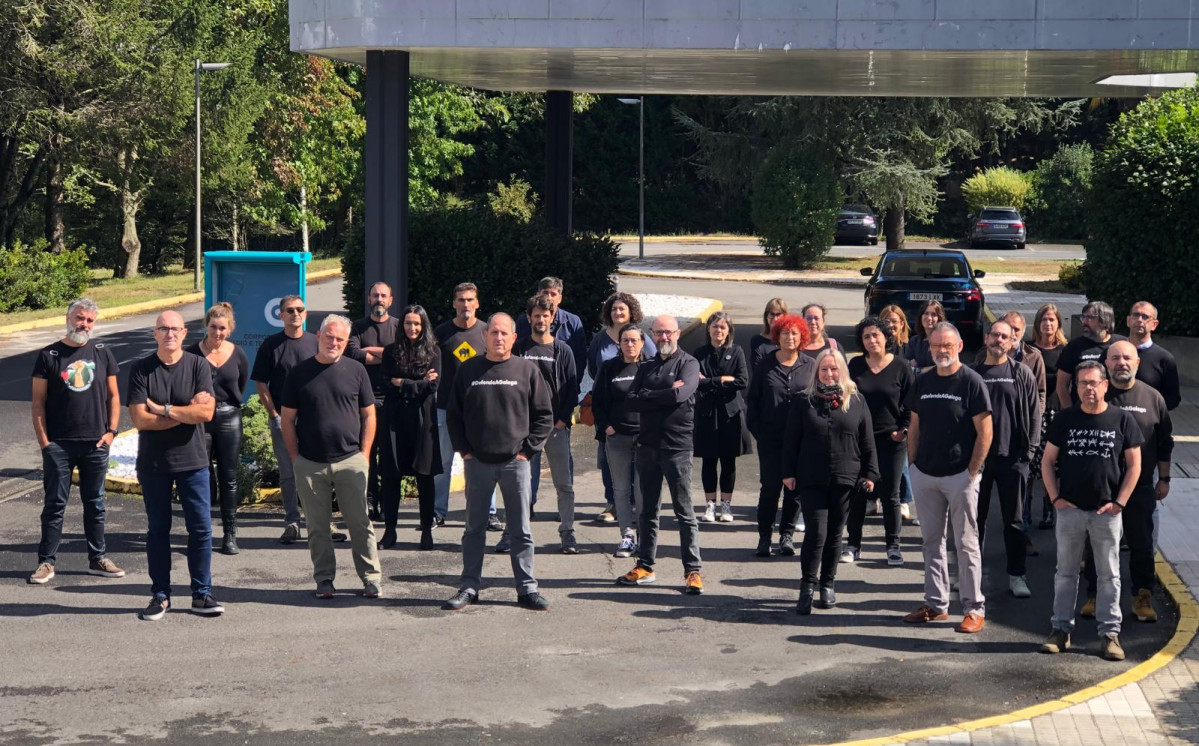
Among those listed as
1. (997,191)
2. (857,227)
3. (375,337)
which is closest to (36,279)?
(375,337)

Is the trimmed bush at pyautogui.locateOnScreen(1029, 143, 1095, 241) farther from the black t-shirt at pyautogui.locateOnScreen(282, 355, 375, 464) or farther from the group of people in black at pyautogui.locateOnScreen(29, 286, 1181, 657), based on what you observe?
the black t-shirt at pyautogui.locateOnScreen(282, 355, 375, 464)

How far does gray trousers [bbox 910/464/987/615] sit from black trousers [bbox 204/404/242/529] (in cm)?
489

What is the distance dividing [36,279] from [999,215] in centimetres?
3525

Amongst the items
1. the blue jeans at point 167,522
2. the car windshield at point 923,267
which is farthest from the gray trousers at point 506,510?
the car windshield at point 923,267

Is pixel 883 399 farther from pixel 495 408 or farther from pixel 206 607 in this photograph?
pixel 206 607

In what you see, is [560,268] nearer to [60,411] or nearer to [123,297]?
[60,411]

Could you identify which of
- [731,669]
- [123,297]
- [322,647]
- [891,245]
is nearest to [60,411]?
[322,647]

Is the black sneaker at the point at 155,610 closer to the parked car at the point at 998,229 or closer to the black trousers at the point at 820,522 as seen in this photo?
the black trousers at the point at 820,522

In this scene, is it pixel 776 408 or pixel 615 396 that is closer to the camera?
pixel 615 396

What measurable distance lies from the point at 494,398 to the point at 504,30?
6.19 m

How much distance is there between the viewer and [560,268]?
19453 millimetres

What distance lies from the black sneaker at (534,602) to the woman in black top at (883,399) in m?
2.29

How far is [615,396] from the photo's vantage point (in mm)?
10602

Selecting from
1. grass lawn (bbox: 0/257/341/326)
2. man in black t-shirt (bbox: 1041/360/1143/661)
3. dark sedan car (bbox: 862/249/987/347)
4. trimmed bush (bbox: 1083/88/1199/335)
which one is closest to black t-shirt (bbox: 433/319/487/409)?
man in black t-shirt (bbox: 1041/360/1143/661)
